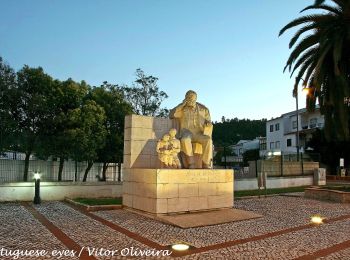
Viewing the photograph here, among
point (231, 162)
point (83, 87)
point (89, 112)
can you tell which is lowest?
point (231, 162)

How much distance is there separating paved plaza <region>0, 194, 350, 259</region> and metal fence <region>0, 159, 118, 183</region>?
497 centimetres

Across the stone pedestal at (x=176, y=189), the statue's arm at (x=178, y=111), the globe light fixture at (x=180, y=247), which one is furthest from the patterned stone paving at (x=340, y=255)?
the statue's arm at (x=178, y=111)

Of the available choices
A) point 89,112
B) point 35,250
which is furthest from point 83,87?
point 35,250

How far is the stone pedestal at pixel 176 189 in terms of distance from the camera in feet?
33.0

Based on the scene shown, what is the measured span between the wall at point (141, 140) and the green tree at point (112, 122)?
872cm

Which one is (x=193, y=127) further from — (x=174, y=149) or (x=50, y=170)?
(x=50, y=170)

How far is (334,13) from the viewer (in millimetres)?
15453

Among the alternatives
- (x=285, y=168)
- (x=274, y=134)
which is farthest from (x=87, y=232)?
(x=274, y=134)

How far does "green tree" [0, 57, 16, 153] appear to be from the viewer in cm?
1608

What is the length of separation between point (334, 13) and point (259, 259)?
42.7ft

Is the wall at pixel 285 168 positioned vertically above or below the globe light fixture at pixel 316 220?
above

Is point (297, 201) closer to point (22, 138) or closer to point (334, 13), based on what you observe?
point (334, 13)

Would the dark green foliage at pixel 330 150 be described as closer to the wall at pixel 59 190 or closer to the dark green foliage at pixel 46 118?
the dark green foliage at pixel 46 118

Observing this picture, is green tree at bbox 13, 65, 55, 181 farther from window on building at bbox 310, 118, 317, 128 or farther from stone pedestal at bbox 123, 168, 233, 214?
window on building at bbox 310, 118, 317, 128
